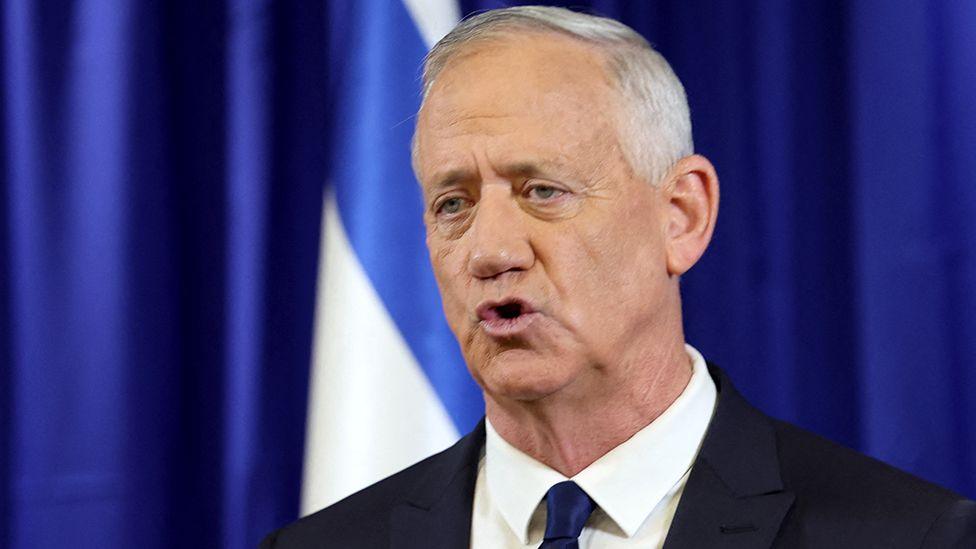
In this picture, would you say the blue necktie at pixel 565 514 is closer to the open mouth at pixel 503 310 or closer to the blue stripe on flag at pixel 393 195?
the open mouth at pixel 503 310

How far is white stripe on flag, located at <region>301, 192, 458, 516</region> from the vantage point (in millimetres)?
2451

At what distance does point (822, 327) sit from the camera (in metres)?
2.34

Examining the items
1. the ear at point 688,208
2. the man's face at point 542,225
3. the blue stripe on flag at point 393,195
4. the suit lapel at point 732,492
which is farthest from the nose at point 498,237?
the blue stripe on flag at point 393,195

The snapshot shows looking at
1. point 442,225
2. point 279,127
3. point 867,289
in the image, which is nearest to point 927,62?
point 867,289

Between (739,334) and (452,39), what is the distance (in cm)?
85

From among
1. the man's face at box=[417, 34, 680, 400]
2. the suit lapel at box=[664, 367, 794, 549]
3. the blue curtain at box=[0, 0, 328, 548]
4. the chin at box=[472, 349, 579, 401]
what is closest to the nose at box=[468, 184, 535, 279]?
the man's face at box=[417, 34, 680, 400]

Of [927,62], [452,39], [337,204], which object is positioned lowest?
[337,204]

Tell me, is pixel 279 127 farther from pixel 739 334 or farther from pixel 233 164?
pixel 739 334

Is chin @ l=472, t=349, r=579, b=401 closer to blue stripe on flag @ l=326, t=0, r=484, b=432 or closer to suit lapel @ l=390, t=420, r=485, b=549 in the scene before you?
suit lapel @ l=390, t=420, r=485, b=549

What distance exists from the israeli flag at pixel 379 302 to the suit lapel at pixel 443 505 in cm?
51

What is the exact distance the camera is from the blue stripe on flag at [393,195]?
2.46 meters

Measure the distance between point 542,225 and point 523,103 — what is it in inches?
6.1

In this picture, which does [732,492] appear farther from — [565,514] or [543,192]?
[543,192]

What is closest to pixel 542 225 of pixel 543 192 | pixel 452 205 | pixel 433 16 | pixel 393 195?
pixel 543 192
